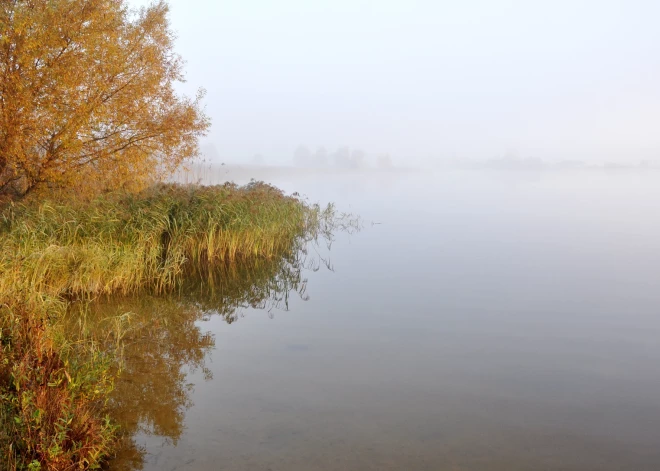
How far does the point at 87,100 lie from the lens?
13.6 m

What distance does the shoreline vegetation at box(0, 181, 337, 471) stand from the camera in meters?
Result: 4.51

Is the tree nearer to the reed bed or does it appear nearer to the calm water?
the reed bed

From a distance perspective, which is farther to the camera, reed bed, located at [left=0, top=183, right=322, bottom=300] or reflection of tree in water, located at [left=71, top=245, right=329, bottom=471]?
reed bed, located at [left=0, top=183, right=322, bottom=300]

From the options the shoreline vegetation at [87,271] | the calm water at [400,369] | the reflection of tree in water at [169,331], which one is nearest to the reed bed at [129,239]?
the shoreline vegetation at [87,271]

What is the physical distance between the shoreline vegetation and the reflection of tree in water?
0.69 feet

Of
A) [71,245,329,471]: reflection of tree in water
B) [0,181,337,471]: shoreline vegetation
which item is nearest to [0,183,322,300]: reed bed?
[0,181,337,471]: shoreline vegetation

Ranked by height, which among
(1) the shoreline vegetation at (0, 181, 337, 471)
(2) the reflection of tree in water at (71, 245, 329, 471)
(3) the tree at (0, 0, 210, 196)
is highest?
(3) the tree at (0, 0, 210, 196)

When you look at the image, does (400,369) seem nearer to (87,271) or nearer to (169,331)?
(169,331)

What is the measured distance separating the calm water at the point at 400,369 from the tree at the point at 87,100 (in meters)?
5.46

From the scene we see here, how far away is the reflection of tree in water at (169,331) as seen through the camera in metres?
5.74

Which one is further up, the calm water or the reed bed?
the reed bed

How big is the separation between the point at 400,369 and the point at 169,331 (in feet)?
12.9

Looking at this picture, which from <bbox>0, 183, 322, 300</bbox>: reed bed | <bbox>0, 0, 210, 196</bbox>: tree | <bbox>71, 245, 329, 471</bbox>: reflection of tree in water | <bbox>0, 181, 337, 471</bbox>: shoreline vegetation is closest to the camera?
<bbox>0, 181, 337, 471</bbox>: shoreline vegetation

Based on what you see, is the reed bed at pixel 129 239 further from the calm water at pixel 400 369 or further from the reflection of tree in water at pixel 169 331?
the calm water at pixel 400 369
